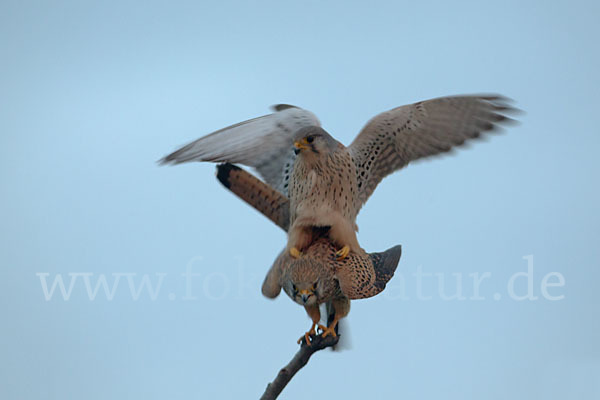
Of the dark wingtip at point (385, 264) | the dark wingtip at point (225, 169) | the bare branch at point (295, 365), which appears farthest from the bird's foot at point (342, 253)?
the dark wingtip at point (225, 169)

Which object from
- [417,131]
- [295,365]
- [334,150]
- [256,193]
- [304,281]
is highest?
[417,131]

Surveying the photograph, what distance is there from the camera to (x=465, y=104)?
1.85 meters

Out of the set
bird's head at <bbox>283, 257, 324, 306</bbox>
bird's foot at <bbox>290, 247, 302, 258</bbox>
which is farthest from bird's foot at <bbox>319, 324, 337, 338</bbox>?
bird's foot at <bbox>290, 247, 302, 258</bbox>

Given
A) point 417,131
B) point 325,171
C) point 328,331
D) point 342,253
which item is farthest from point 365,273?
point 417,131

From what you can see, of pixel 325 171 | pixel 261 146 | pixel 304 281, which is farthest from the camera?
pixel 261 146

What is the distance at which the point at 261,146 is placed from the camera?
6.17 ft

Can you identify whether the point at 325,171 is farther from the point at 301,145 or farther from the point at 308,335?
the point at 308,335

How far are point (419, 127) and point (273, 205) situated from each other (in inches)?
19.4

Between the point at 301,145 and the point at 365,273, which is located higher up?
the point at 301,145

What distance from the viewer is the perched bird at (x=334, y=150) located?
1.75 m

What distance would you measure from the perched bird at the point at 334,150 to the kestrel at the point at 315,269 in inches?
1.2

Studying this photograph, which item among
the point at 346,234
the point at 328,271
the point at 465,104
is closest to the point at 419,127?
the point at 465,104

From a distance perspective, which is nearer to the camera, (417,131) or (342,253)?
(342,253)

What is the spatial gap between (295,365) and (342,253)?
326 mm
